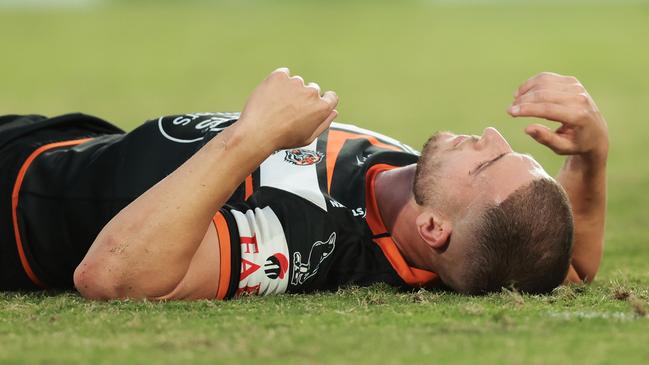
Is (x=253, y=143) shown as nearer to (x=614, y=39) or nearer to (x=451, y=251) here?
(x=451, y=251)

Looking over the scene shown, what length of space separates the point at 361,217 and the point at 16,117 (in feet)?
5.03

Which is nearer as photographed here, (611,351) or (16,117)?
(611,351)

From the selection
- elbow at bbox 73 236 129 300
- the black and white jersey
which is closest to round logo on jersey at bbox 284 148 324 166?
the black and white jersey

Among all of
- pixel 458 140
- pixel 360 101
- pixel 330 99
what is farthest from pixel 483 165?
pixel 360 101

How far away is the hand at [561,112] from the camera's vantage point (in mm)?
3377

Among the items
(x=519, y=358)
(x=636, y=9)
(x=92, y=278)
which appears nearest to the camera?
(x=519, y=358)

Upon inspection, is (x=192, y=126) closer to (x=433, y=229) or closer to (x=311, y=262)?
(x=311, y=262)

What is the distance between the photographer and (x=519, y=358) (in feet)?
7.66

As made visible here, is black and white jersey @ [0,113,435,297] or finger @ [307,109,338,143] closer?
finger @ [307,109,338,143]

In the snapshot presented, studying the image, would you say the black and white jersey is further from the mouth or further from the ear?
the mouth

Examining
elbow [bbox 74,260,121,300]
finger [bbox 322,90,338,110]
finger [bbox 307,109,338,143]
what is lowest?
elbow [bbox 74,260,121,300]

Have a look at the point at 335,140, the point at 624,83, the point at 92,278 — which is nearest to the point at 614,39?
the point at 624,83

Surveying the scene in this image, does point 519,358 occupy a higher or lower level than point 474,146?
lower

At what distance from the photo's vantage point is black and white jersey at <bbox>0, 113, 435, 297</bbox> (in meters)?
3.36
